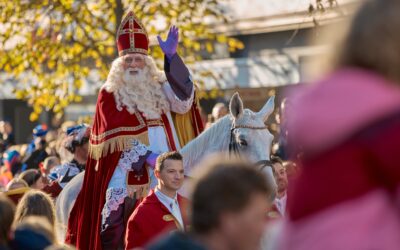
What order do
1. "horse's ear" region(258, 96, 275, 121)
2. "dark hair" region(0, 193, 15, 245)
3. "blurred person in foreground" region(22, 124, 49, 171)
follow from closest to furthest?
"dark hair" region(0, 193, 15, 245)
"horse's ear" region(258, 96, 275, 121)
"blurred person in foreground" region(22, 124, 49, 171)

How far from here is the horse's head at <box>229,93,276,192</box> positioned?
7884 mm

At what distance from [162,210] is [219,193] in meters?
4.62

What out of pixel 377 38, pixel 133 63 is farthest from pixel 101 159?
pixel 377 38

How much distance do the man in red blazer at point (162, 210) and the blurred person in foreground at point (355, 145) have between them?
4.77 meters

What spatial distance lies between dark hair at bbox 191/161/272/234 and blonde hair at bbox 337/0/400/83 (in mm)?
562

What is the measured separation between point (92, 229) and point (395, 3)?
22.6ft

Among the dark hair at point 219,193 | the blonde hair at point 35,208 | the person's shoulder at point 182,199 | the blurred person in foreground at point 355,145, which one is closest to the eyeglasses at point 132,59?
the person's shoulder at point 182,199

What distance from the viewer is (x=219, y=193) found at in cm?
305

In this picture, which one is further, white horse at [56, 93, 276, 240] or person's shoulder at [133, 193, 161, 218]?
white horse at [56, 93, 276, 240]

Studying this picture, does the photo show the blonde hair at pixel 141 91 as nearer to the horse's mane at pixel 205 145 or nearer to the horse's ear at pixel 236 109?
the horse's mane at pixel 205 145

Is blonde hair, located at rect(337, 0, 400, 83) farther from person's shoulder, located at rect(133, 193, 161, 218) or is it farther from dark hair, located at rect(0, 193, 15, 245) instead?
person's shoulder, located at rect(133, 193, 161, 218)

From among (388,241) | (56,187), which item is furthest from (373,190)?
(56,187)

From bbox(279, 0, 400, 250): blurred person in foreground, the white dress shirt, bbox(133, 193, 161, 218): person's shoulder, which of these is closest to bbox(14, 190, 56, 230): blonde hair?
bbox(133, 193, 161, 218): person's shoulder

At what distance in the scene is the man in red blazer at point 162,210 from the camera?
7438 mm
